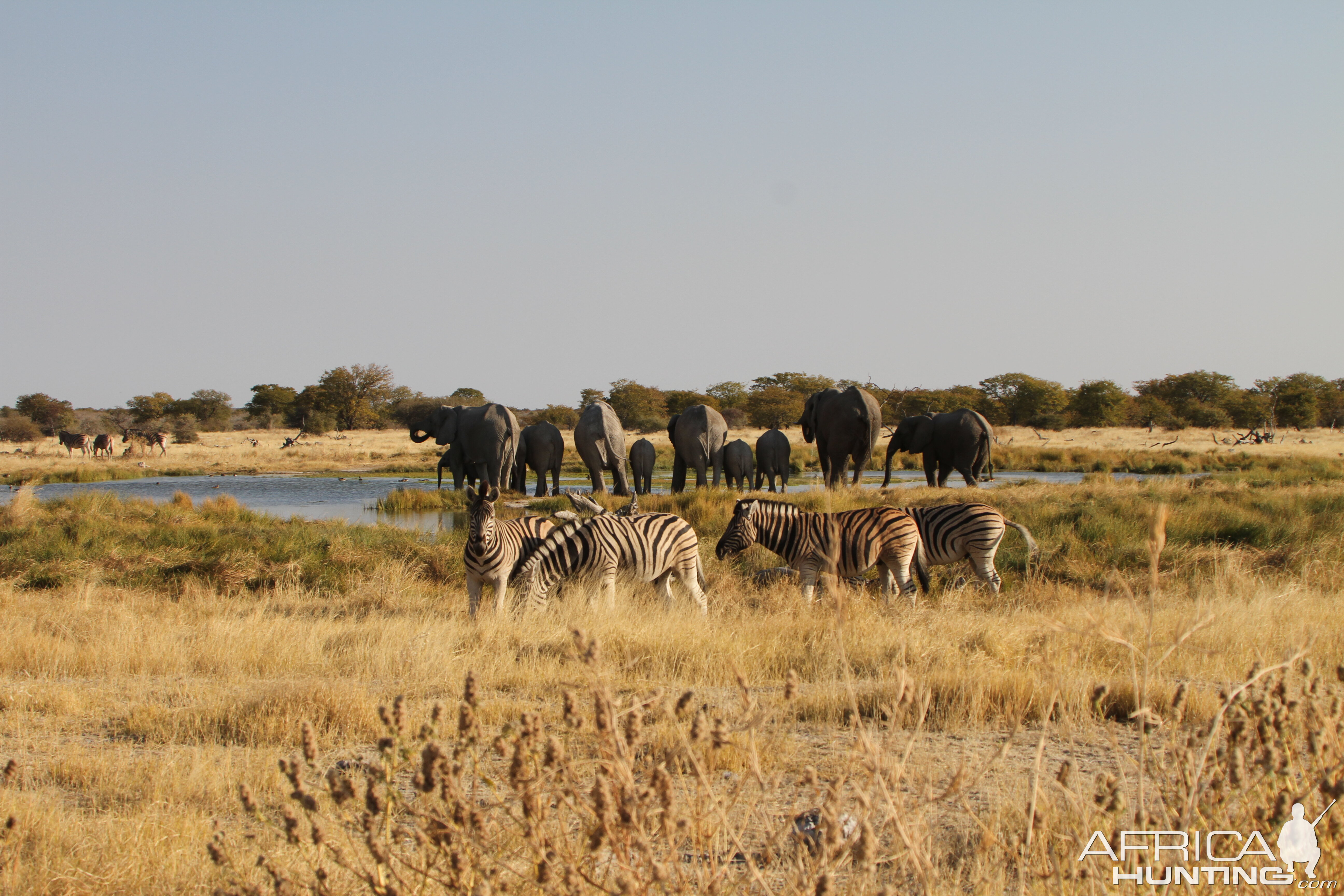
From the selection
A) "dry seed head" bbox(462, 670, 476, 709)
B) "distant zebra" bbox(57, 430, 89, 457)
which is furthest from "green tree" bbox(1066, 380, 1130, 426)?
"dry seed head" bbox(462, 670, 476, 709)

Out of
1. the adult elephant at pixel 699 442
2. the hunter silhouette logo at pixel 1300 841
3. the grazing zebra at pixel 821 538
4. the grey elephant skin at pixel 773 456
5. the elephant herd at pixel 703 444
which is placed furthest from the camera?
the grey elephant skin at pixel 773 456

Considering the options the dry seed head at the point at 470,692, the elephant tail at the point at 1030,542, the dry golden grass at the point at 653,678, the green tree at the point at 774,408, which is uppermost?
the green tree at the point at 774,408

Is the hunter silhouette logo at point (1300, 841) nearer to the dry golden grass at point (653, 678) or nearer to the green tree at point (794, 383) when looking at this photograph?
the dry golden grass at point (653, 678)

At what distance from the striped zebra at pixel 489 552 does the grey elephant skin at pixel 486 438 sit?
13194mm

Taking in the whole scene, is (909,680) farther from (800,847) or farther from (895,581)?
(895,581)

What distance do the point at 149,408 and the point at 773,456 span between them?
71.7 meters

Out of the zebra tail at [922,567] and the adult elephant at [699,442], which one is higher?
the adult elephant at [699,442]

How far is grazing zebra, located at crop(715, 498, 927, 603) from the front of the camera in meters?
9.23

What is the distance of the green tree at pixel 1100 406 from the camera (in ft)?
233

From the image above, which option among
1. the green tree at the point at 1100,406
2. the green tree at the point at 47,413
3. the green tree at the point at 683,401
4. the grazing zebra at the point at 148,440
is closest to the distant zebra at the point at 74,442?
the grazing zebra at the point at 148,440

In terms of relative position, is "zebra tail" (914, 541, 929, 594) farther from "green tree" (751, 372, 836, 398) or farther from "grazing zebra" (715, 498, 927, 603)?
"green tree" (751, 372, 836, 398)

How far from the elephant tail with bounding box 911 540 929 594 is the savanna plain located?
0.49 feet

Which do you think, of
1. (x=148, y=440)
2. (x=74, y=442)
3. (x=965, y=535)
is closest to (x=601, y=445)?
(x=965, y=535)

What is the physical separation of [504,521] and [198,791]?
5325mm
